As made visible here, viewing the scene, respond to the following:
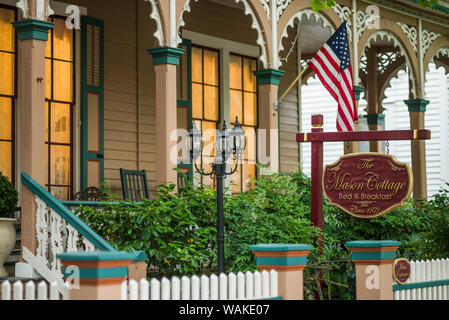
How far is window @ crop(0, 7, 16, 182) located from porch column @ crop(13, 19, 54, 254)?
244cm

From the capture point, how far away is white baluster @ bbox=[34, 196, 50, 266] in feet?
29.9

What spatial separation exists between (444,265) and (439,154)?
15.9 meters

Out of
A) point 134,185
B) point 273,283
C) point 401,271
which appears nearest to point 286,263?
point 273,283

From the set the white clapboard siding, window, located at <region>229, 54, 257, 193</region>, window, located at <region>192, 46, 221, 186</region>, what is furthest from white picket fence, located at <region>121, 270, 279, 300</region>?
the white clapboard siding

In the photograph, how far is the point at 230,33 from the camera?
16203 mm

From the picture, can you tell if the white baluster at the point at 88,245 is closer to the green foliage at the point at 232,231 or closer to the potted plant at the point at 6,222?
the green foliage at the point at 232,231

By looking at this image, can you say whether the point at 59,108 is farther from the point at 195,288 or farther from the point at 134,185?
the point at 195,288

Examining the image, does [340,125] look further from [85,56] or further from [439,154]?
[439,154]

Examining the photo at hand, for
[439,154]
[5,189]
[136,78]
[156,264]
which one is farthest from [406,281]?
[439,154]

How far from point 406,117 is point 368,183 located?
15729 millimetres

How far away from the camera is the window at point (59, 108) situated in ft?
41.0

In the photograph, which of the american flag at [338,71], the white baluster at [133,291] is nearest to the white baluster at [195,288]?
the white baluster at [133,291]

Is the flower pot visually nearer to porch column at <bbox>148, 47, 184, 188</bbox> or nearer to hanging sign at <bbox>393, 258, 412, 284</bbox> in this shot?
porch column at <bbox>148, 47, 184, 188</bbox>
